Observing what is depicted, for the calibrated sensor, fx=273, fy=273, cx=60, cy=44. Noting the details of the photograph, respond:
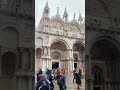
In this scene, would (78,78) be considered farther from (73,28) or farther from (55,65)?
(73,28)

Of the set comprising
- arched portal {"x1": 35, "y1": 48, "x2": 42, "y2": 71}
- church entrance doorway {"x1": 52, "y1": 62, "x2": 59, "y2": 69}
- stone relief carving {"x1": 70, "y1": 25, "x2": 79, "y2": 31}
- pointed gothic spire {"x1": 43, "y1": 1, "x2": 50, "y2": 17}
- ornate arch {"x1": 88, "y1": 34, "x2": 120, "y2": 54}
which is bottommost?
church entrance doorway {"x1": 52, "y1": 62, "x2": 59, "y2": 69}

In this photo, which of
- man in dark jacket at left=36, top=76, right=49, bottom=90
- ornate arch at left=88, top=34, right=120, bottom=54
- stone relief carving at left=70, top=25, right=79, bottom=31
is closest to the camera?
man in dark jacket at left=36, top=76, right=49, bottom=90

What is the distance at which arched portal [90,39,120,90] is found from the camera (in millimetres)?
Answer: 10602

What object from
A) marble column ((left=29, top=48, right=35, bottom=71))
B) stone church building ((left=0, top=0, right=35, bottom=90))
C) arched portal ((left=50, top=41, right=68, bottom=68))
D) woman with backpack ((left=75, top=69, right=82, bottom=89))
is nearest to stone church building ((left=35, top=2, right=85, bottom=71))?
arched portal ((left=50, top=41, right=68, bottom=68))

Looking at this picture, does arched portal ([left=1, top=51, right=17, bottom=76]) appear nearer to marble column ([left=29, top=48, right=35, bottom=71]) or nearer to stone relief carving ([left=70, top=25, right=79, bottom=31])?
marble column ([left=29, top=48, right=35, bottom=71])

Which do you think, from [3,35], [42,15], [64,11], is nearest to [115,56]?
[64,11]

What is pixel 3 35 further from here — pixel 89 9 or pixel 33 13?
pixel 89 9

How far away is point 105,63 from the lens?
35.5 ft

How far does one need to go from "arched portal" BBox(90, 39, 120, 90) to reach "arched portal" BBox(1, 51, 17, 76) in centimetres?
332

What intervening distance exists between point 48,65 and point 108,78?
114 inches

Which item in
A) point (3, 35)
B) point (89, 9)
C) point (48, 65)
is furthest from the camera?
point (89, 9)

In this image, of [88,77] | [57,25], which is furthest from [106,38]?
[57,25]

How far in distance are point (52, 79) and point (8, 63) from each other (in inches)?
57.2

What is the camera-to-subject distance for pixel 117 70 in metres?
10.8
